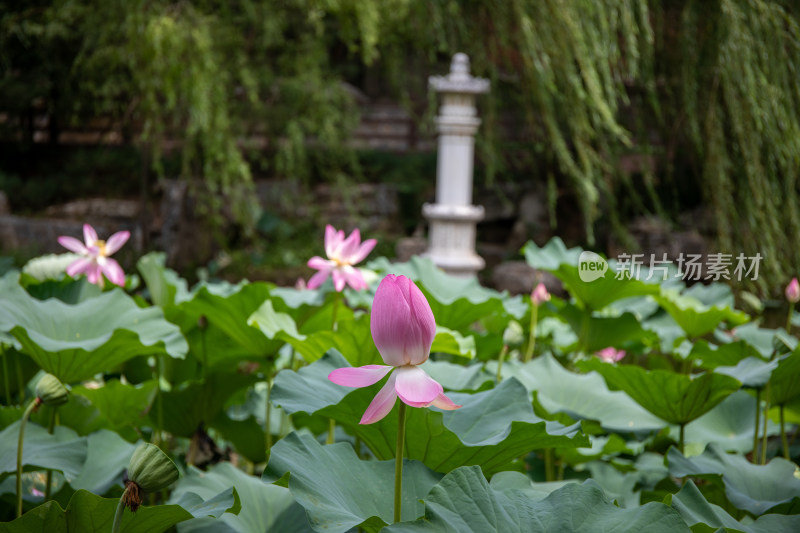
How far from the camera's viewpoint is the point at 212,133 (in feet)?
10.2

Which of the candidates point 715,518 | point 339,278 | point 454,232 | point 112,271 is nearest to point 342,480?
point 715,518

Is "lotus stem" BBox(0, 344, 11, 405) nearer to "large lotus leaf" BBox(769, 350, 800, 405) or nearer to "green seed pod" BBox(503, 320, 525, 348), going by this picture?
"green seed pod" BBox(503, 320, 525, 348)

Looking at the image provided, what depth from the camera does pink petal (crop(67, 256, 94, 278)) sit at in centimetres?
111

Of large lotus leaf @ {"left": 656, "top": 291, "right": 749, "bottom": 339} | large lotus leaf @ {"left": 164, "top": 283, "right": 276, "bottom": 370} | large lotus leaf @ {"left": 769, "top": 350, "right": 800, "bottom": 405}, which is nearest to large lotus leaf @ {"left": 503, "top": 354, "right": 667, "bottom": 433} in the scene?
large lotus leaf @ {"left": 769, "top": 350, "right": 800, "bottom": 405}

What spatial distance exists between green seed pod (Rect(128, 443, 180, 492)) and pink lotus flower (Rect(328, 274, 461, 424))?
130 millimetres

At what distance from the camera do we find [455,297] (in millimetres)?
1417

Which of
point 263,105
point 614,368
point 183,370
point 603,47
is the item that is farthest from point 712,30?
point 263,105

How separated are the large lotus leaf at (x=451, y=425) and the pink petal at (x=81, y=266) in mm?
562

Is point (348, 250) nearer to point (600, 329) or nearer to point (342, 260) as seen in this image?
point (342, 260)

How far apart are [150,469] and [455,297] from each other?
3.16 ft

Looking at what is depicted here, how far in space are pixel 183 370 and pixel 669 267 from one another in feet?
3.49

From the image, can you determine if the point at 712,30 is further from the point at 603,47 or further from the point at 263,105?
the point at 263,105

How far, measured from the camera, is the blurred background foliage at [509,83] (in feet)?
5.95

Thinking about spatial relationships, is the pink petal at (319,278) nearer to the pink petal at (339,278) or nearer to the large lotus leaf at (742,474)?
the pink petal at (339,278)
